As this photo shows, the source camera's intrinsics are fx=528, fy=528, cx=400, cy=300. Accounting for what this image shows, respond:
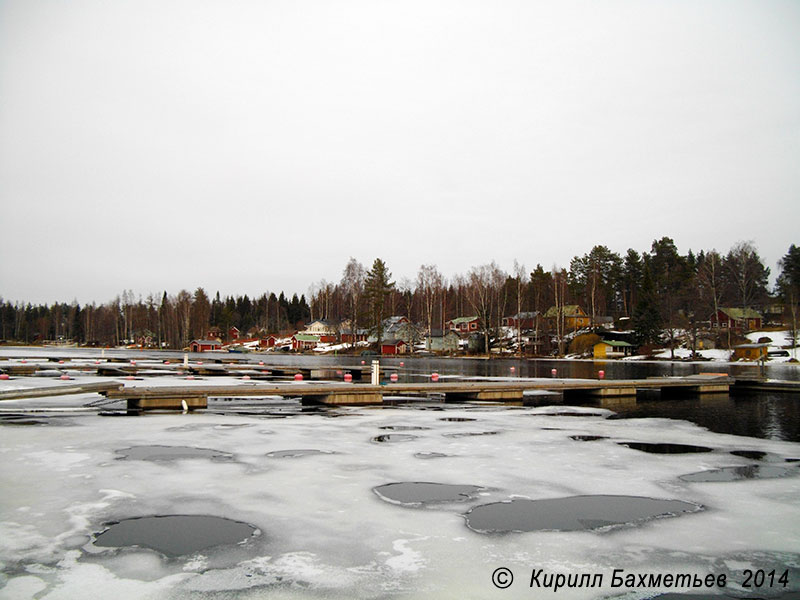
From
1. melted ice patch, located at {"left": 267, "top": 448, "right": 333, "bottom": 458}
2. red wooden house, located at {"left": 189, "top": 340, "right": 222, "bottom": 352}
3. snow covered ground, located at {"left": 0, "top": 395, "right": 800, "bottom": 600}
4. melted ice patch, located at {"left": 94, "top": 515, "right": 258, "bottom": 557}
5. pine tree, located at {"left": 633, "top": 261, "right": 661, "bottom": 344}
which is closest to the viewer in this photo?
snow covered ground, located at {"left": 0, "top": 395, "right": 800, "bottom": 600}

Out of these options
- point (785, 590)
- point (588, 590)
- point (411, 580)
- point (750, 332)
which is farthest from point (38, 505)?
point (750, 332)

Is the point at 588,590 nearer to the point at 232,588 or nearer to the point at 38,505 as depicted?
the point at 232,588

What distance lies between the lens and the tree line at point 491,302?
85.7 metres

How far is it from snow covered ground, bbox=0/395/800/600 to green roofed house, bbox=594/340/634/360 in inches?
2647

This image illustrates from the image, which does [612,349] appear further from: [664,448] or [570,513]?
[570,513]

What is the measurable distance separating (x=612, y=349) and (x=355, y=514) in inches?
3166

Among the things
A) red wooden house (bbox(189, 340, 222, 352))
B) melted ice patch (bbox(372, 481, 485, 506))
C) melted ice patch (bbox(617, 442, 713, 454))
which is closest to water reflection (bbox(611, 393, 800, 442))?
melted ice patch (bbox(617, 442, 713, 454))

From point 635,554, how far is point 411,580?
9.46 ft

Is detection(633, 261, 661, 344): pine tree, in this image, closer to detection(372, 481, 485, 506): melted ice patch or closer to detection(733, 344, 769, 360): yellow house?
detection(733, 344, 769, 360): yellow house

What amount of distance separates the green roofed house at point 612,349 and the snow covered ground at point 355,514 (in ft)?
221

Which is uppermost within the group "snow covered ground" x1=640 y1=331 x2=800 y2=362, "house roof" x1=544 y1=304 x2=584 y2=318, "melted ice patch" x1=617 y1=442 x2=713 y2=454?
"house roof" x1=544 y1=304 x2=584 y2=318

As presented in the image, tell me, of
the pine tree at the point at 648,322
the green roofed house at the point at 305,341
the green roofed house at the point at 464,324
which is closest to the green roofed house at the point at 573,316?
the green roofed house at the point at 464,324

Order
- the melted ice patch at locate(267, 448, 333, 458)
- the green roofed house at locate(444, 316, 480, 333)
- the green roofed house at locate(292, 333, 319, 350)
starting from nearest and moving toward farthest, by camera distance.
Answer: the melted ice patch at locate(267, 448, 333, 458), the green roofed house at locate(444, 316, 480, 333), the green roofed house at locate(292, 333, 319, 350)

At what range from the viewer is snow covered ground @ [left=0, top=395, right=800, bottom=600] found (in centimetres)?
552
